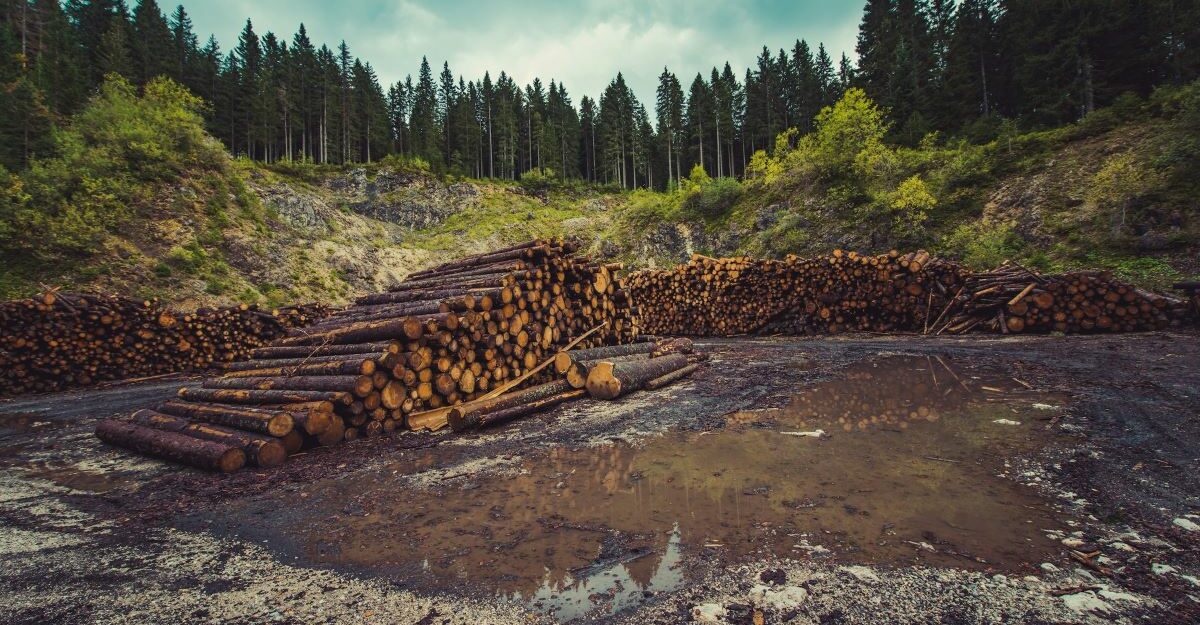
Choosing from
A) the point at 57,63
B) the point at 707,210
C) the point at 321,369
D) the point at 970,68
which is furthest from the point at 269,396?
Result: the point at 970,68

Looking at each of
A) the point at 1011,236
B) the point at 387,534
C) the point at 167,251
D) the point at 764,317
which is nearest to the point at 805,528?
the point at 387,534

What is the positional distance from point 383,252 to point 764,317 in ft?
95.1

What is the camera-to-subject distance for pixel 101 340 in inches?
404

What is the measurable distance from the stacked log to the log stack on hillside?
783cm

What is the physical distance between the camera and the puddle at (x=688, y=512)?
2.12 meters

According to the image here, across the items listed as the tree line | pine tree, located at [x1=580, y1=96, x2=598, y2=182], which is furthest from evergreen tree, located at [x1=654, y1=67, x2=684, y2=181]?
pine tree, located at [x1=580, y1=96, x2=598, y2=182]

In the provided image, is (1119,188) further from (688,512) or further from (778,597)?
(778,597)

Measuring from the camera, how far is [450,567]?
2229 millimetres

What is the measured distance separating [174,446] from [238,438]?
76 centimetres

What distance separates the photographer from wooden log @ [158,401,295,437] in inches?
165

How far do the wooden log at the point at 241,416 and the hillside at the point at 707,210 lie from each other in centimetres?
1746

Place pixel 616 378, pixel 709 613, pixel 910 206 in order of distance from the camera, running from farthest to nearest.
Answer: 1. pixel 910 206
2. pixel 616 378
3. pixel 709 613

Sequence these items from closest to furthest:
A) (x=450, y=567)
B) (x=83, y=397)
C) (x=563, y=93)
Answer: (x=450, y=567) < (x=83, y=397) < (x=563, y=93)

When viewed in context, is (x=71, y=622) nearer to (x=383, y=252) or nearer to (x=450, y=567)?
(x=450, y=567)
